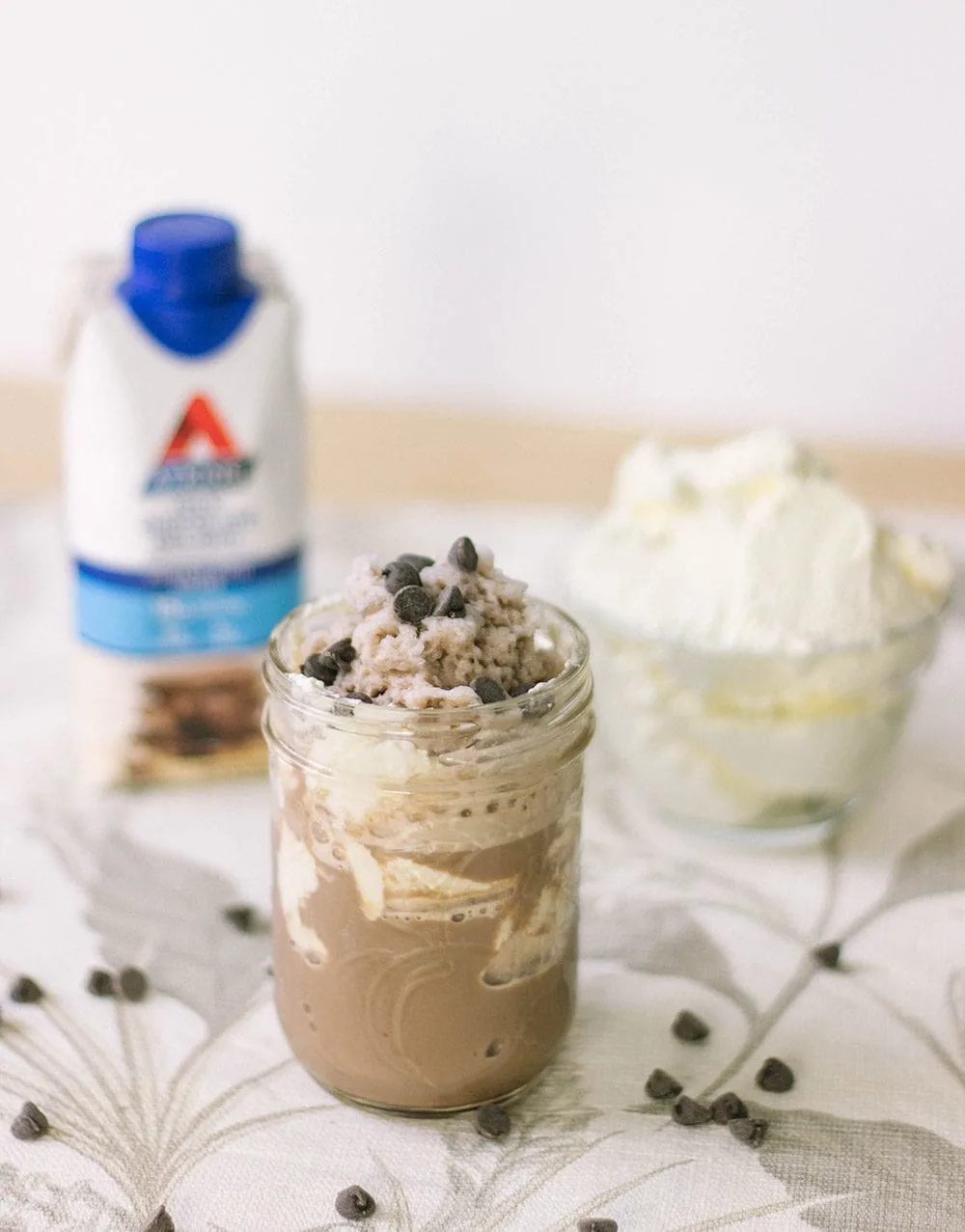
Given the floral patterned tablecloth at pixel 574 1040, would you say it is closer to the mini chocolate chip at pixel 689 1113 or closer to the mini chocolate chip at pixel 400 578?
the mini chocolate chip at pixel 689 1113

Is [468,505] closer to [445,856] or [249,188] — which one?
[249,188]

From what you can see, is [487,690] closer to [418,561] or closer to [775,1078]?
[418,561]

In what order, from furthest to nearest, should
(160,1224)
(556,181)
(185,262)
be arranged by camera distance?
(556,181), (185,262), (160,1224)

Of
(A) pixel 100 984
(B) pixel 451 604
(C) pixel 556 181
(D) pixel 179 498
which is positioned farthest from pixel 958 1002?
(C) pixel 556 181

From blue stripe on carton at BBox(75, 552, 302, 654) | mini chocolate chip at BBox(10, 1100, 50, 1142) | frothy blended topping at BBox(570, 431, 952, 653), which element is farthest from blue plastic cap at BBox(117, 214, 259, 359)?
mini chocolate chip at BBox(10, 1100, 50, 1142)

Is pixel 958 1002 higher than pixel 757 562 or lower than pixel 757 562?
lower

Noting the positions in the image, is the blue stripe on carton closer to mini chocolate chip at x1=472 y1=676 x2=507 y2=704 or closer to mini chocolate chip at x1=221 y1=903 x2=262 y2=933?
mini chocolate chip at x1=221 y1=903 x2=262 y2=933

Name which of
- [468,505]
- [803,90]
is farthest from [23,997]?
[803,90]
